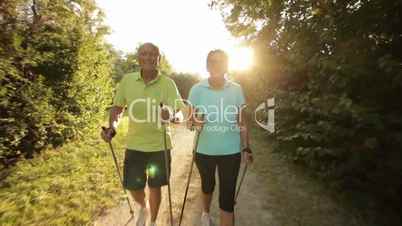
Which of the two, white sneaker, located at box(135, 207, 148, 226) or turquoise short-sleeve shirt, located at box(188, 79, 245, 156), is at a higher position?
turquoise short-sleeve shirt, located at box(188, 79, 245, 156)

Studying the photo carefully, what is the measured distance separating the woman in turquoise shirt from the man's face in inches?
21.4

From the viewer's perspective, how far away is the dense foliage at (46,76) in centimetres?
581

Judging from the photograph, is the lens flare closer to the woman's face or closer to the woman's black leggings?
the woman's face

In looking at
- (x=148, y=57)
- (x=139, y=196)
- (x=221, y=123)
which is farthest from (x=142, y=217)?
(x=148, y=57)

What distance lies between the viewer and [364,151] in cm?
378

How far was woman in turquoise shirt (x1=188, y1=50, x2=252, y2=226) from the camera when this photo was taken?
3143 millimetres

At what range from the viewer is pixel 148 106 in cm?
334

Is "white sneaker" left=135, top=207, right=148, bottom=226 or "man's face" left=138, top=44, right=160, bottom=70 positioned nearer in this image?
"man's face" left=138, top=44, right=160, bottom=70

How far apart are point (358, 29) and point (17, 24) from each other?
6889mm

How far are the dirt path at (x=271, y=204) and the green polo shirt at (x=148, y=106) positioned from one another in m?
1.43

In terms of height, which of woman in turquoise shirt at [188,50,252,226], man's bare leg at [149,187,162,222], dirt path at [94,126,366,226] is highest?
woman in turquoise shirt at [188,50,252,226]

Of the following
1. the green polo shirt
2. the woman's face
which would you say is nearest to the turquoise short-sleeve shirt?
the woman's face

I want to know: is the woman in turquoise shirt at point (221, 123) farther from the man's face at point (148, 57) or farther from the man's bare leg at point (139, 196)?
the man's bare leg at point (139, 196)

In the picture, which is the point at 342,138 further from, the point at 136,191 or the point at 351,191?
the point at 136,191
